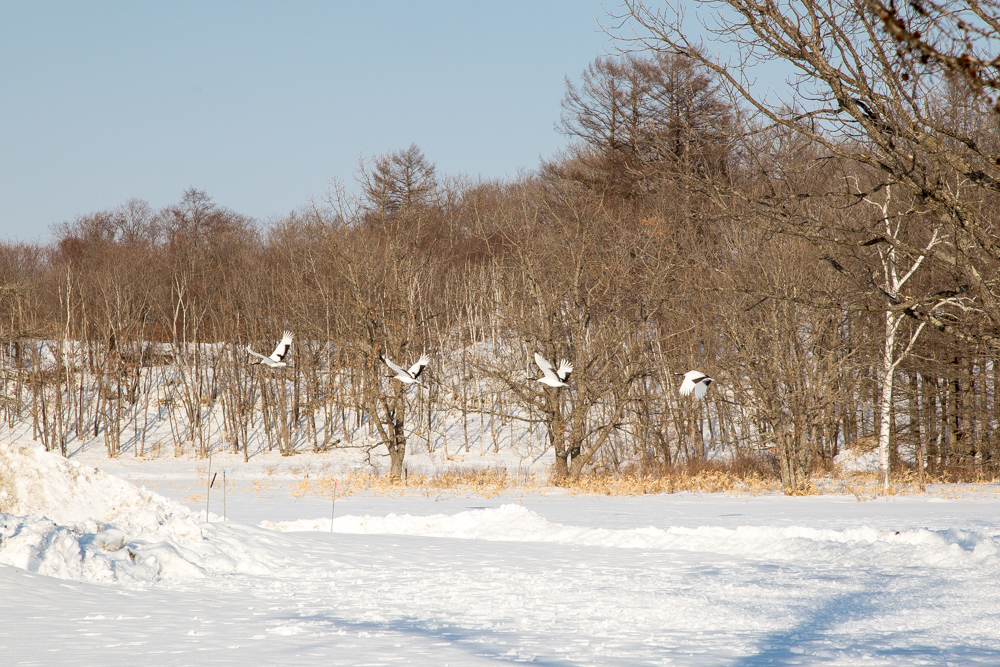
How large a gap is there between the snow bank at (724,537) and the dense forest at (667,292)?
11.1 feet

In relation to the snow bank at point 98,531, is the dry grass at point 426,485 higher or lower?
lower

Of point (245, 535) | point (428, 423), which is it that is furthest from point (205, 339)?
point (245, 535)

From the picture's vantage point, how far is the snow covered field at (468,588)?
6219 millimetres

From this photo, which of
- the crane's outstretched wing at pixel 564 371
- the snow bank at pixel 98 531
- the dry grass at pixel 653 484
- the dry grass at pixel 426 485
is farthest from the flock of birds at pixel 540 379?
the dry grass at pixel 653 484

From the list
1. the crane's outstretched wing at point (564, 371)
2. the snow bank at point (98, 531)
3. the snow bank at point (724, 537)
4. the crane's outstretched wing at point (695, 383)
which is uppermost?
the crane's outstretched wing at point (564, 371)

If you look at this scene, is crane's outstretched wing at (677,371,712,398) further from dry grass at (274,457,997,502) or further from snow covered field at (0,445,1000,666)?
dry grass at (274,457,997,502)

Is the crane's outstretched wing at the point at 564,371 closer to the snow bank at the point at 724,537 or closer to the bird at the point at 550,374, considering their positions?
the bird at the point at 550,374

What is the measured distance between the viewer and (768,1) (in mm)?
6523

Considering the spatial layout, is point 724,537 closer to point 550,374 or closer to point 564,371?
point 550,374

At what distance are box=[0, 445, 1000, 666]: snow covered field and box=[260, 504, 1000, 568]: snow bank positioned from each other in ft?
0.14

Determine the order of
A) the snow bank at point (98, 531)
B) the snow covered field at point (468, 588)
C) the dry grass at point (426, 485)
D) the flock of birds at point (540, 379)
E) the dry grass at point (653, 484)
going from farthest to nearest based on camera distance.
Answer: the dry grass at point (426, 485)
the dry grass at point (653, 484)
the flock of birds at point (540, 379)
the snow bank at point (98, 531)
the snow covered field at point (468, 588)

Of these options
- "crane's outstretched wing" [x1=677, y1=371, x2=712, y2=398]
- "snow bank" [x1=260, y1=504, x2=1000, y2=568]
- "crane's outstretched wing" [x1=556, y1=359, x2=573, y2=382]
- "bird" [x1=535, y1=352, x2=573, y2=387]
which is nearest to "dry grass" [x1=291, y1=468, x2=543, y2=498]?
"crane's outstretched wing" [x1=556, y1=359, x2=573, y2=382]

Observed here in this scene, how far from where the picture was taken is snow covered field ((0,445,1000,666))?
20.4ft

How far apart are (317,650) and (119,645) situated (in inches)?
58.5
